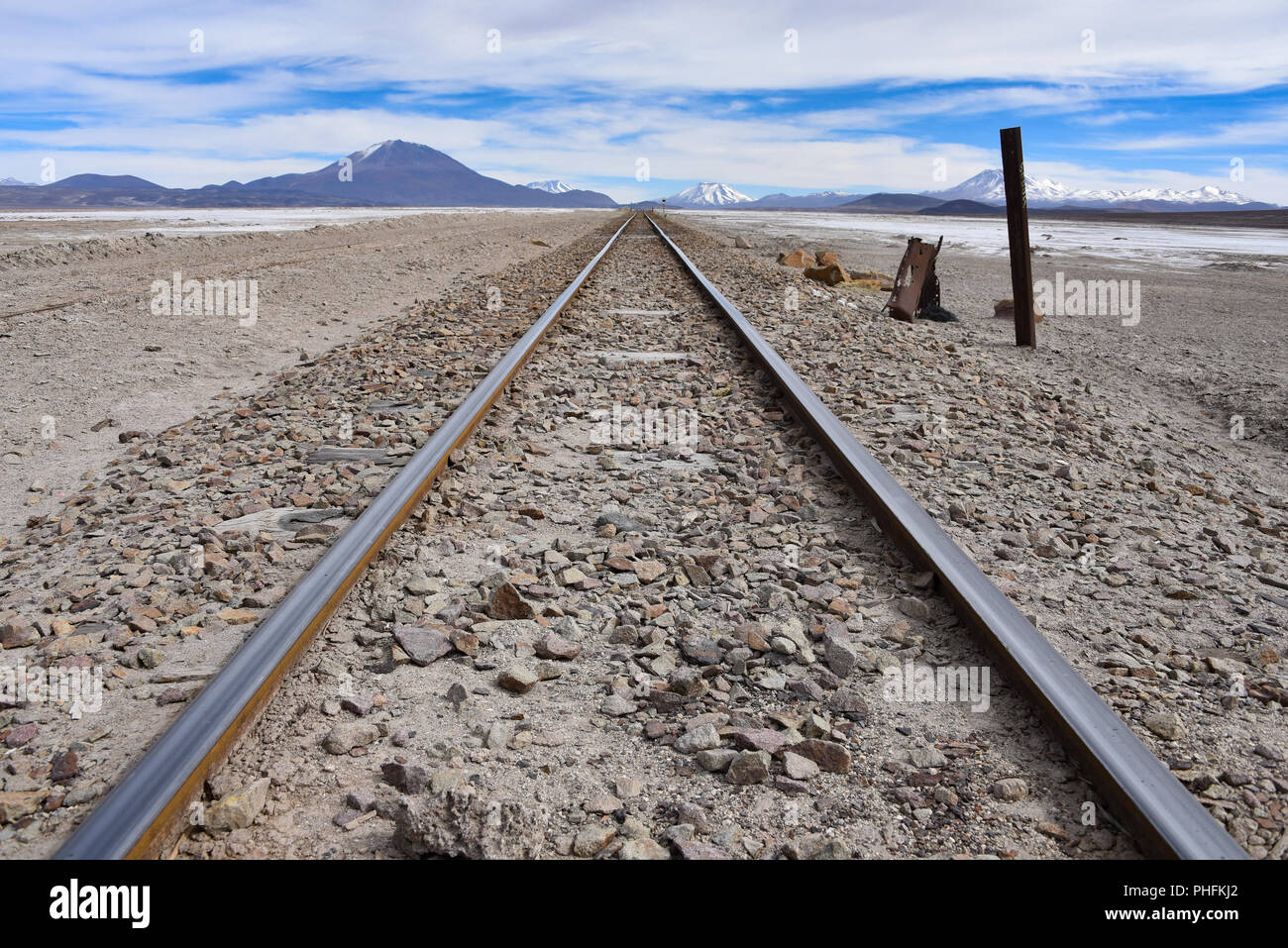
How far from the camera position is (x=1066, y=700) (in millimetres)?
2197

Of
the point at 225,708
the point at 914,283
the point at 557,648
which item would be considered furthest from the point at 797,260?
the point at 225,708

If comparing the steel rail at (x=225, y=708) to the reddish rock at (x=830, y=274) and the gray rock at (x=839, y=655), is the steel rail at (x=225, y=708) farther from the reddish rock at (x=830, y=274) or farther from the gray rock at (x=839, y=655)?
the reddish rock at (x=830, y=274)

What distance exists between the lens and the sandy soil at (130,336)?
5359 mm

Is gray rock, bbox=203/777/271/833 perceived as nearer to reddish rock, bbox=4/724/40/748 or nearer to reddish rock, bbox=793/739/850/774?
reddish rock, bbox=4/724/40/748

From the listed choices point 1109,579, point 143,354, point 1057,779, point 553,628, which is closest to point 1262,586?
point 1109,579

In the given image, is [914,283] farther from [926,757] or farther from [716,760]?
[716,760]

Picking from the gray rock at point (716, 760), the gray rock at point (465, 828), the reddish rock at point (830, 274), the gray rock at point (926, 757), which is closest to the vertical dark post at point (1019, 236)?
the reddish rock at point (830, 274)

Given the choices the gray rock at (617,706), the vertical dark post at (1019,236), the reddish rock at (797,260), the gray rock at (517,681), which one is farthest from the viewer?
the reddish rock at (797,260)

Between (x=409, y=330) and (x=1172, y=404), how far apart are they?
22.1 ft

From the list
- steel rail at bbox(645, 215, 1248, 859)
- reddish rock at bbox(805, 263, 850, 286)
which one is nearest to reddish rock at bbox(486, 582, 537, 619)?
steel rail at bbox(645, 215, 1248, 859)

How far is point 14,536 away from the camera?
149 inches

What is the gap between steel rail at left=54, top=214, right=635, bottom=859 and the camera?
5.71 ft

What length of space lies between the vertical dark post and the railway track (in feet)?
15.7

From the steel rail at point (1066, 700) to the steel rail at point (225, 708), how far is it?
6.52 ft
